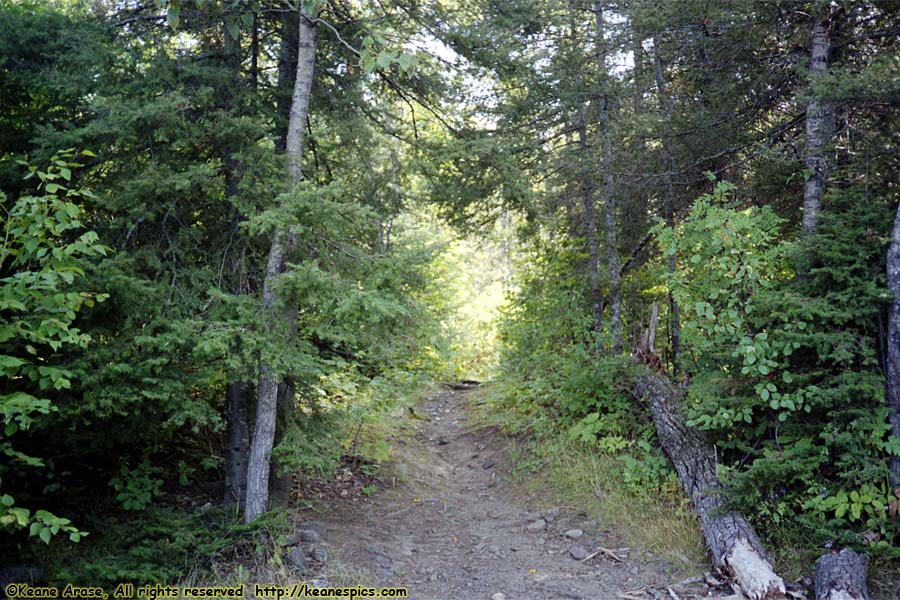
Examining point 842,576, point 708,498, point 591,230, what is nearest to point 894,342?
point 842,576

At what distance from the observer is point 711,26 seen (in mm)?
8195

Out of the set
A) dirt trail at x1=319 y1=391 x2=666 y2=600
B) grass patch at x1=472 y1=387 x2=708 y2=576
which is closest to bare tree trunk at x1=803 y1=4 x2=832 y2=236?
grass patch at x1=472 y1=387 x2=708 y2=576

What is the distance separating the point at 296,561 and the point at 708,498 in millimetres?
4125

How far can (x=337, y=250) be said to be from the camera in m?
6.48

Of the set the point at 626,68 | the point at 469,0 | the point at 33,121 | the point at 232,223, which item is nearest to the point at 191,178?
the point at 232,223

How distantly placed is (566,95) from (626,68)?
6.43ft

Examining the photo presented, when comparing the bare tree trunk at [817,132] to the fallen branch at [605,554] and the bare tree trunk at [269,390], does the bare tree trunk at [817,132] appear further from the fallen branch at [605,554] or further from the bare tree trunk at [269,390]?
the bare tree trunk at [269,390]

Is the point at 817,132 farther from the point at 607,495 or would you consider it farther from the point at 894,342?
the point at 607,495

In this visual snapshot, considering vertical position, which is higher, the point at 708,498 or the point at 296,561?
the point at 708,498

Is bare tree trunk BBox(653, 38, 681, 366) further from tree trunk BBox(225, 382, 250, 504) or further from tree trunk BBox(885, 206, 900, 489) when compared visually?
tree trunk BBox(225, 382, 250, 504)

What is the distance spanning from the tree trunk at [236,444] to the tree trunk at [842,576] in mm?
5638

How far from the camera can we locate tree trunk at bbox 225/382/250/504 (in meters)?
7.28

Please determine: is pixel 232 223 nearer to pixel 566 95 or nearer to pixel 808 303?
pixel 566 95

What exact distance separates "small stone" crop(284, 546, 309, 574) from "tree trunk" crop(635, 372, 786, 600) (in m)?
3.78
